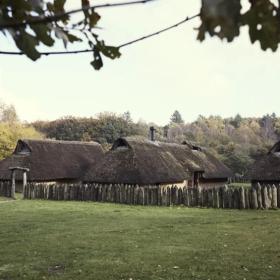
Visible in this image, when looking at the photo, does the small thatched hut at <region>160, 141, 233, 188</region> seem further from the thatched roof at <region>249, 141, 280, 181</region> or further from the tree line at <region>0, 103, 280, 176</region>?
the tree line at <region>0, 103, 280, 176</region>

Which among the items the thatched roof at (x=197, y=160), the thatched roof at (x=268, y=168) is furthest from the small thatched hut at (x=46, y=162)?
the thatched roof at (x=268, y=168)

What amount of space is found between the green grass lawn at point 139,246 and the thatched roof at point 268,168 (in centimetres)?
1071

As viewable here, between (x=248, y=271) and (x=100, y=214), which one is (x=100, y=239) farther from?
(x=100, y=214)

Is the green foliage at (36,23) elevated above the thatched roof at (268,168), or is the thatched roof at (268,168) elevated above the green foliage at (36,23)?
the thatched roof at (268,168)

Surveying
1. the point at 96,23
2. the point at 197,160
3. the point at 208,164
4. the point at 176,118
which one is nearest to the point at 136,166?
the point at 197,160

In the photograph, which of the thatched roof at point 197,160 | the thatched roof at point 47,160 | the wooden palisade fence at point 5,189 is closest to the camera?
the wooden palisade fence at point 5,189

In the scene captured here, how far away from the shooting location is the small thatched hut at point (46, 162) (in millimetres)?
36875

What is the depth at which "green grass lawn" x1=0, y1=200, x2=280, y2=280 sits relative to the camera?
31.4 feet

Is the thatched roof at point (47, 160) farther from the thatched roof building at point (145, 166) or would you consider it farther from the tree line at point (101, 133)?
the tree line at point (101, 133)

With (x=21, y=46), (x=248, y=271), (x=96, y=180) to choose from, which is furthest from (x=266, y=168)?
(x=21, y=46)

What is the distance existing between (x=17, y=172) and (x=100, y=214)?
17.4 meters

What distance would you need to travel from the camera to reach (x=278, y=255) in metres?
11.3

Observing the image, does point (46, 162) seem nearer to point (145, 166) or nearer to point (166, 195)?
point (145, 166)

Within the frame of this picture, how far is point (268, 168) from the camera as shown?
32.3 meters
